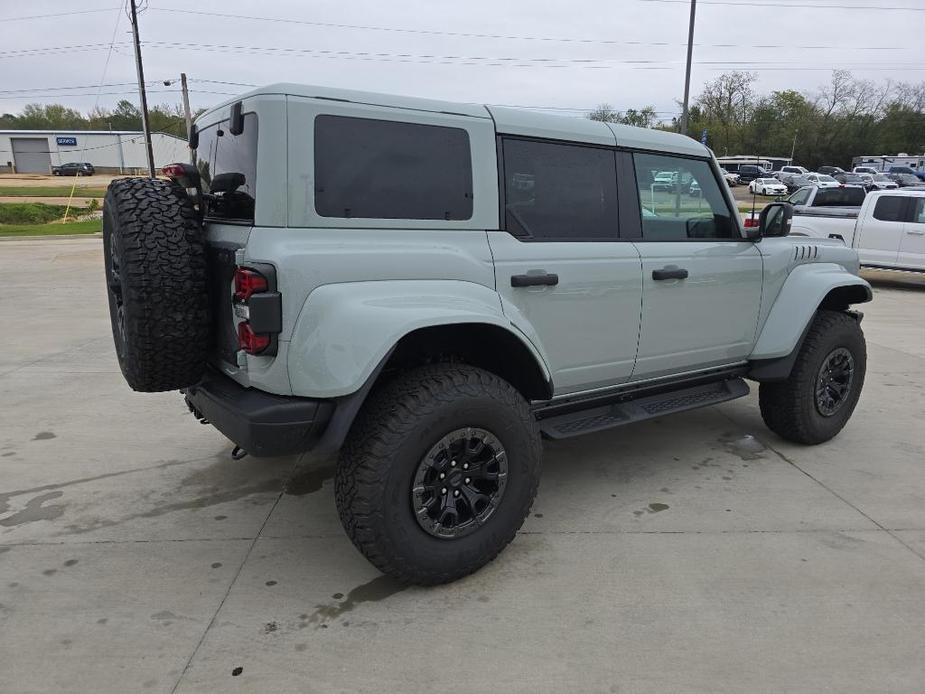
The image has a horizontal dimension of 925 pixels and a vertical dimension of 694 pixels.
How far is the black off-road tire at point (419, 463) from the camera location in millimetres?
2545

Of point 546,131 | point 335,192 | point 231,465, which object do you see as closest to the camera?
point 335,192

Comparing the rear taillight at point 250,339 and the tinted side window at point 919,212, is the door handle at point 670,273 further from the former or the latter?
the tinted side window at point 919,212

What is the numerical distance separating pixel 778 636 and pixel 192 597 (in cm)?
230

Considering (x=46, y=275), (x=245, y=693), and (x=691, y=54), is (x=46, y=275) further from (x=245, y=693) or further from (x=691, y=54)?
(x=691, y=54)

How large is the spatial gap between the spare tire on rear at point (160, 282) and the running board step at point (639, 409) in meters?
1.66

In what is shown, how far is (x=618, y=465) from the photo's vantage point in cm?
414

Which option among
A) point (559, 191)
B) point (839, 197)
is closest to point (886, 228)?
point (839, 197)

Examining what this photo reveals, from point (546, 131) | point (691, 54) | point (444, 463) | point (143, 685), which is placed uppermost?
point (691, 54)

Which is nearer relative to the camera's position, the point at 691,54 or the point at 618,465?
the point at 618,465

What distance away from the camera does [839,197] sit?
45.6 ft

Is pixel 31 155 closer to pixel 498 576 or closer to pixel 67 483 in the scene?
pixel 67 483

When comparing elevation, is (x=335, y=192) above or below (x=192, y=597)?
above

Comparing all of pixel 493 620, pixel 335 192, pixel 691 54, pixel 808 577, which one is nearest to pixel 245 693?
pixel 493 620

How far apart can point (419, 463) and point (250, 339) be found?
31.5 inches
